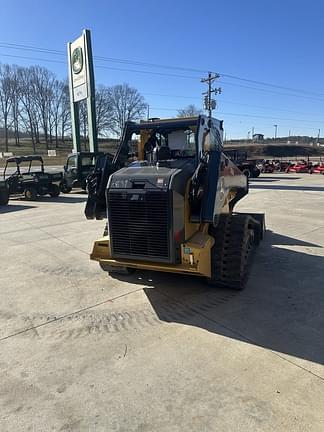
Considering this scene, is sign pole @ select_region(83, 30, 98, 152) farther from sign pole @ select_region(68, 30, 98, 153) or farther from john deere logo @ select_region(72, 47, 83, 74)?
john deere logo @ select_region(72, 47, 83, 74)

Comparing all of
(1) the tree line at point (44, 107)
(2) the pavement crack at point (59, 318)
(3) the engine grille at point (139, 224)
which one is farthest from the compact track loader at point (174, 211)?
(1) the tree line at point (44, 107)

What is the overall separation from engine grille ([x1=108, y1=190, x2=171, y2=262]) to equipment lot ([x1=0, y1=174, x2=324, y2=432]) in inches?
27.0

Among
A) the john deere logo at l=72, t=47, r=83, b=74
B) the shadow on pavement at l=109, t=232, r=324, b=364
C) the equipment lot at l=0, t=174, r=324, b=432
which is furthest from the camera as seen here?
the john deere logo at l=72, t=47, r=83, b=74

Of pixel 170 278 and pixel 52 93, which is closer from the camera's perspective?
pixel 170 278

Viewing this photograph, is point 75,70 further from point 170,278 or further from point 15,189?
point 170,278

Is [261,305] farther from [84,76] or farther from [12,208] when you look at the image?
[84,76]

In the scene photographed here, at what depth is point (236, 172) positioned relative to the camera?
635 centimetres

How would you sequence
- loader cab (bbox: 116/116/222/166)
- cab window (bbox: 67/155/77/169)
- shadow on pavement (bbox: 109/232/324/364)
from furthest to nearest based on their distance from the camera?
cab window (bbox: 67/155/77/169) < loader cab (bbox: 116/116/222/166) < shadow on pavement (bbox: 109/232/324/364)

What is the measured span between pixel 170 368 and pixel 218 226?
7.82 feet

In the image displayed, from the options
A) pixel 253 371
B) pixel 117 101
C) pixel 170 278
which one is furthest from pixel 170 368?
pixel 117 101

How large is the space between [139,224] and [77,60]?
68.6 ft

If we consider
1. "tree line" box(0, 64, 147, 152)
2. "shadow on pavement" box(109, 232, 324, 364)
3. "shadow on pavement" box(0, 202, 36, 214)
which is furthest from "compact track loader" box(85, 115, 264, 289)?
"tree line" box(0, 64, 147, 152)

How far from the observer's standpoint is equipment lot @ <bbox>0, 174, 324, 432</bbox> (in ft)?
8.44

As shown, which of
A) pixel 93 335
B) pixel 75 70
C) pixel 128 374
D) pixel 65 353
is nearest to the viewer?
pixel 128 374
